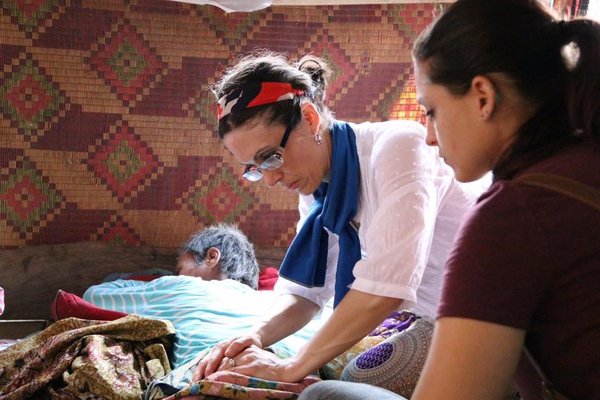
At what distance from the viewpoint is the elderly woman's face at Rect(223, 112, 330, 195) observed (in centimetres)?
182

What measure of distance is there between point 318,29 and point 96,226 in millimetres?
1233

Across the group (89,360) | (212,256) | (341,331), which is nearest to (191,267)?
(212,256)

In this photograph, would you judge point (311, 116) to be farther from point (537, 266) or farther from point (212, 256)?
point (212, 256)

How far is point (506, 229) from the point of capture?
895mm

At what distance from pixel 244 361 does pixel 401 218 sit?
49 cm

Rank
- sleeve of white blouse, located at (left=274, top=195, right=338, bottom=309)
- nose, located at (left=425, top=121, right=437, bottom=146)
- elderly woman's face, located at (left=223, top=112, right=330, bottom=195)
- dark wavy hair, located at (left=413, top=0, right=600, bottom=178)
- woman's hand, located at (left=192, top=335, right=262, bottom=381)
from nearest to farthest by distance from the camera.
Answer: dark wavy hair, located at (left=413, top=0, right=600, bottom=178) < nose, located at (left=425, top=121, right=437, bottom=146) < woman's hand, located at (left=192, top=335, right=262, bottom=381) < elderly woman's face, located at (left=223, top=112, right=330, bottom=195) < sleeve of white blouse, located at (left=274, top=195, right=338, bottom=309)

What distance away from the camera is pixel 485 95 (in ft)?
3.34

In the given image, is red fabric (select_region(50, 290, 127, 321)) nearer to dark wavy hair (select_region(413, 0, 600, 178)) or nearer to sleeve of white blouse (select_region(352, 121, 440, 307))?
sleeve of white blouse (select_region(352, 121, 440, 307))

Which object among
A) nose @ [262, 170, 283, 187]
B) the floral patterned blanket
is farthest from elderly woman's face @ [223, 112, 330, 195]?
the floral patterned blanket

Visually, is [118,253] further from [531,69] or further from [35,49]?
[531,69]

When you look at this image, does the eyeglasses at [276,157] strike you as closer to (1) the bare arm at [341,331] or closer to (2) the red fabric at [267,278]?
(1) the bare arm at [341,331]

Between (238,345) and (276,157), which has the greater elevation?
(276,157)

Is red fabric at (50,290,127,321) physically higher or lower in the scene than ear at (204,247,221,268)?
lower

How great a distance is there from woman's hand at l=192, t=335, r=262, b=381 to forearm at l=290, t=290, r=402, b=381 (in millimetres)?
184
